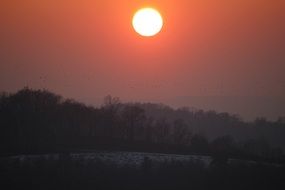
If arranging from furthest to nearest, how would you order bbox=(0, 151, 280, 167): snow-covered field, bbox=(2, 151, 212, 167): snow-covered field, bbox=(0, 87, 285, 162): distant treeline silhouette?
bbox=(0, 87, 285, 162): distant treeline silhouette, bbox=(2, 151, 212, 167): snow-covered field, bbox=(0, 151, 280, 167): snow-covered field

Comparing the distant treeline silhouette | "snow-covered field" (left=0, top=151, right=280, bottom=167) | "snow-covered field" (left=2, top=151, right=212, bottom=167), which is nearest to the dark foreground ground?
"snow-covered field" (left=0, top=151, right=280, bottom=167)

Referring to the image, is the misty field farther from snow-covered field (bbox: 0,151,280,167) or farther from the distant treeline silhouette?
the distant treeline silhouette

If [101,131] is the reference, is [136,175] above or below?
below

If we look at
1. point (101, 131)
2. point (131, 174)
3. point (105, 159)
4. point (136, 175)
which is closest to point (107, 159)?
point (105, 159)

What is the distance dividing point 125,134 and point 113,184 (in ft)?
119

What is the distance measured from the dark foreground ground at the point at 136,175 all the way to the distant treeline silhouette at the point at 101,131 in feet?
9.06

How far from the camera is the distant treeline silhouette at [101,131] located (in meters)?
37.4

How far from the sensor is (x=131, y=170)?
82.6ft

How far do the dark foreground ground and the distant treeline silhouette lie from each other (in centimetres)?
276

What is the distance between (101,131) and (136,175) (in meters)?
34.4

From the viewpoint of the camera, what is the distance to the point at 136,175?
2480cm

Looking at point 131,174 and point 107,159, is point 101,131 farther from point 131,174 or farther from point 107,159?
point 131,174

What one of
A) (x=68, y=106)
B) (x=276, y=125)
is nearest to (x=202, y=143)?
(x=68, y=106)

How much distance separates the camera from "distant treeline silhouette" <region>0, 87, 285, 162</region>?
37.4 m
